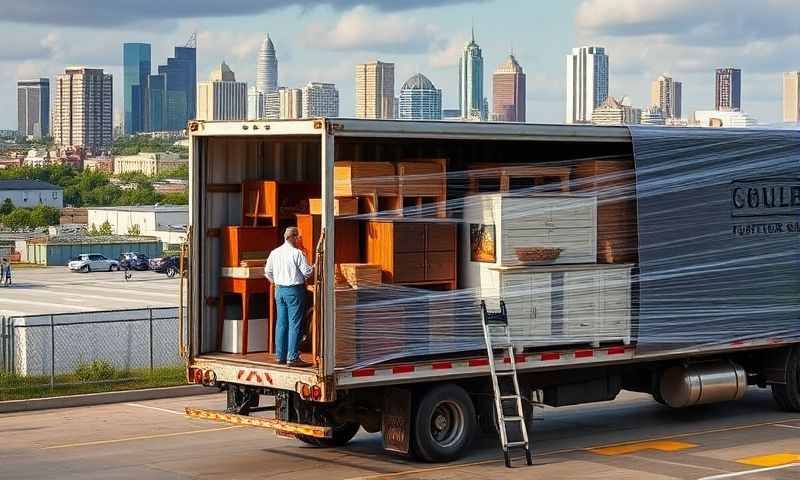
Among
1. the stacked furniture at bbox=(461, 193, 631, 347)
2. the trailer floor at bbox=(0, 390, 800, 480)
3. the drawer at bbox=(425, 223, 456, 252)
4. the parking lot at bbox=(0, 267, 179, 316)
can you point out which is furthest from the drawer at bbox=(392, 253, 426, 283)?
the parking lot at bbox=(0, 267, 179, 316)

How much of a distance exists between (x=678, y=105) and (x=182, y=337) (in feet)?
579

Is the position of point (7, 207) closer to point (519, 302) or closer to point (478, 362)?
point (519, 302)

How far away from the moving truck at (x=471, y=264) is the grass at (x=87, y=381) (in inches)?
236

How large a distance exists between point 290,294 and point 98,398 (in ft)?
23.6

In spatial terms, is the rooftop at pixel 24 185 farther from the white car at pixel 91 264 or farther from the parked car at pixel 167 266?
the parked car at pixel 167 266

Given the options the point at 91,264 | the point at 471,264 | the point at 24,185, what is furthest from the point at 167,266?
the point at 24,185

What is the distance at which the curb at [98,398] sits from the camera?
1973 centimetres

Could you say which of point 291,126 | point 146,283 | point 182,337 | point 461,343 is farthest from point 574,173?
point 146,283

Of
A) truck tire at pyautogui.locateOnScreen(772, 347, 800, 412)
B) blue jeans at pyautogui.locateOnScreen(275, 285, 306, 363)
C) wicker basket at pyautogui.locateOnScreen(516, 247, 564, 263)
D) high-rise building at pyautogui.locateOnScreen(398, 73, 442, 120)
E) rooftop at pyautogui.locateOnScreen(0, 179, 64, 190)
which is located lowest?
truck tire at pyautogui.locateOnScreen(772, 347, 800, 412)

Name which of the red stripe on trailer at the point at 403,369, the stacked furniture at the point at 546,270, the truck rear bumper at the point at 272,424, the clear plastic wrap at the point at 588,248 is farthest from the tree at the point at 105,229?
the red stripe on trailer at the point at 403,369

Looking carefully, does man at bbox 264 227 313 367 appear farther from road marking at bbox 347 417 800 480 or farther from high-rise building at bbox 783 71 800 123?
high-rise building at bbox 783 71 800 123

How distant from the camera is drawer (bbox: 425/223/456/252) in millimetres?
14953

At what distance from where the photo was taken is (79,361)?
23.1 metres

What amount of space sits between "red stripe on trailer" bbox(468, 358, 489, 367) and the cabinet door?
45 centimetres
